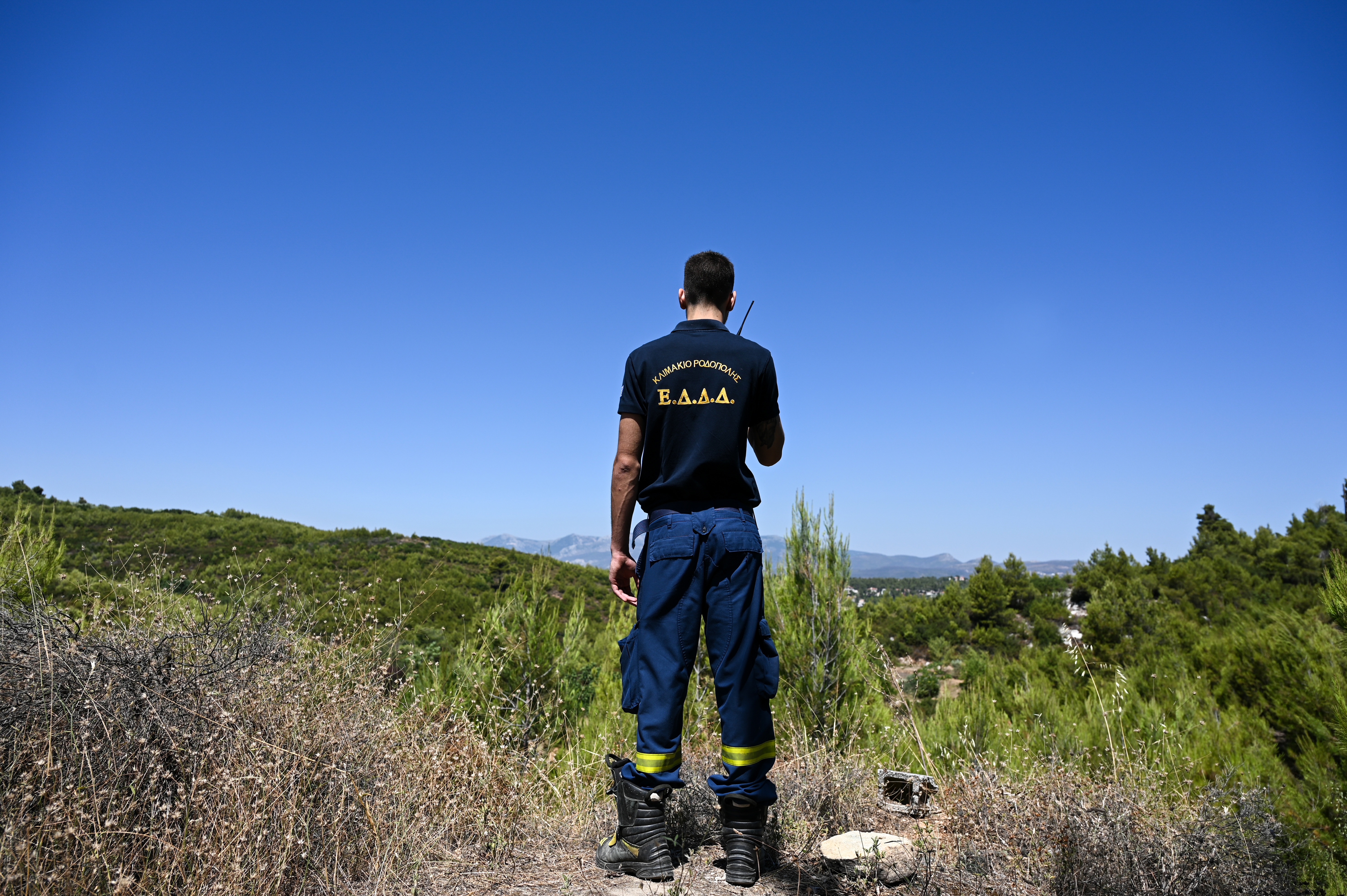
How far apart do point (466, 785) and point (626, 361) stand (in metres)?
2.21

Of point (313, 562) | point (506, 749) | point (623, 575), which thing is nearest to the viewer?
point (623, 575)

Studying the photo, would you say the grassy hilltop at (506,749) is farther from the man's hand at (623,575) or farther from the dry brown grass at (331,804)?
the man's hand at (623,575)

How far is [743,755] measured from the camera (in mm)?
2477

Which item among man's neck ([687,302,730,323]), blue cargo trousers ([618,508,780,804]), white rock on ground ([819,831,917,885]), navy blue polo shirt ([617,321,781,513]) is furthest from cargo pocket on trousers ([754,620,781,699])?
man's neck ([687,302,730,323])

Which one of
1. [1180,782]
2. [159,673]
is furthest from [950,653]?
[159,673]

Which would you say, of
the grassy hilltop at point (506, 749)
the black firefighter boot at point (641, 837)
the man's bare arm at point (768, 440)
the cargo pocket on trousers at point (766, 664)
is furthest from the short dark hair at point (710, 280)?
the grassy hilltop at point (506, 749)

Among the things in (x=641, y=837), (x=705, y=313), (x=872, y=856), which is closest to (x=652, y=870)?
(x=641, y=837)

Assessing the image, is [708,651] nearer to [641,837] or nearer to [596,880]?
[641,837]

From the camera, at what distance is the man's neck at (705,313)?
2.87 meters

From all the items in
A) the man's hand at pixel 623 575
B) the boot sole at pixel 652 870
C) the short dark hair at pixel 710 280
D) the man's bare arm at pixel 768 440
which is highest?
the short dark hair at pixel 710 280

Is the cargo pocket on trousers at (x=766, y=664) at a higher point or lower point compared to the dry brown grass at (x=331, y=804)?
higher

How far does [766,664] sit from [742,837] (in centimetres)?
65

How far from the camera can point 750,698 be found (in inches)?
98.8

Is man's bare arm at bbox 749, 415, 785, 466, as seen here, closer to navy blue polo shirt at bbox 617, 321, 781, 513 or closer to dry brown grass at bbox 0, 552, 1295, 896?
navy blue polo shirt at bbox 617, 321, 781, 513
